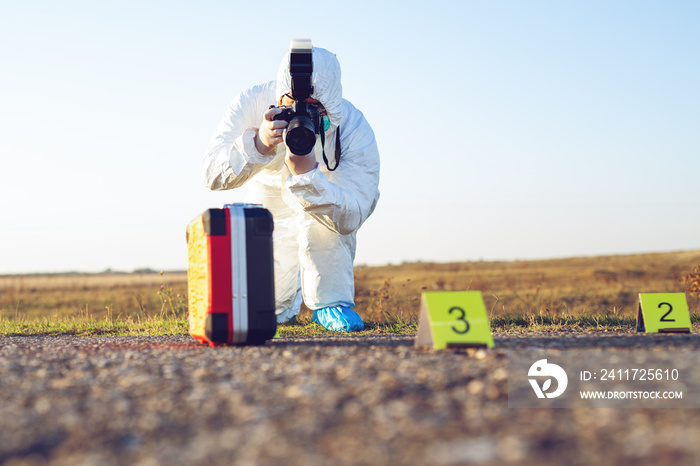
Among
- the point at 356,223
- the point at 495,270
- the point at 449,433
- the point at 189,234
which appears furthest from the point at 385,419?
the point at 495,270

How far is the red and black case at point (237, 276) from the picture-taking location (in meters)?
3.75

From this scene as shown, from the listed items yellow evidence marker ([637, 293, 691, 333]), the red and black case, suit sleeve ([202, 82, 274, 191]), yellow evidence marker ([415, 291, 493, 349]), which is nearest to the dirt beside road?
yellow evidence marker ([415, 291, 493, 349])

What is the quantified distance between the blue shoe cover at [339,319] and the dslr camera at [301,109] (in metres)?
1.53

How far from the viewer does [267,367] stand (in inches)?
111

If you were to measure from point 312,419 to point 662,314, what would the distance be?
347cm

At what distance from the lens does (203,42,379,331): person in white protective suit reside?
5.12 metres

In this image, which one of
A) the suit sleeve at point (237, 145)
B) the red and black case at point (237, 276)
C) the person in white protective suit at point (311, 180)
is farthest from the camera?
the suit sleeve at point (237, 145)

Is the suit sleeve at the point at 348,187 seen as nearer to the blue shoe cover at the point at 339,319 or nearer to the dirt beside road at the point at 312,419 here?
the blue shoe cover at the point at 339,319

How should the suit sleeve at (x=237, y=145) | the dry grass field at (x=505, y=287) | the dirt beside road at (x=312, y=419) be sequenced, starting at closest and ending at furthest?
1. the dirt beside road at (x=312, y=419)
2. the suit sleeve at (x=237, y=145)
3. the dry grass field at (x=505, y=287)

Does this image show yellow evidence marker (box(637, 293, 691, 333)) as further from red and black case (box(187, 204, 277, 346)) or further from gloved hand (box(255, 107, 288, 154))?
gloved hand (box(255, 107, 288, 154))

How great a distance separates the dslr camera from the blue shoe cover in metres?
1.53

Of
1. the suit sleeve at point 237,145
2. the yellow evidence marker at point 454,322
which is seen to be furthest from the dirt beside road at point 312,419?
the suit sleeve at point 237,145

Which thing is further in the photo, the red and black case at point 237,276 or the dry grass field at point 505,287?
the dry grass field at point 505,287

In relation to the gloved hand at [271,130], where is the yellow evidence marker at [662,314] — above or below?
below
